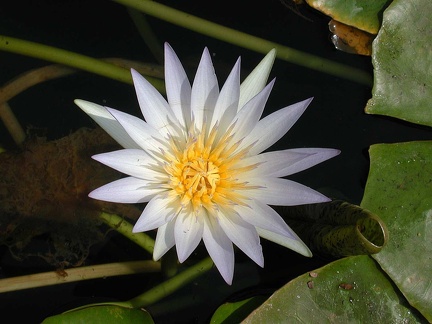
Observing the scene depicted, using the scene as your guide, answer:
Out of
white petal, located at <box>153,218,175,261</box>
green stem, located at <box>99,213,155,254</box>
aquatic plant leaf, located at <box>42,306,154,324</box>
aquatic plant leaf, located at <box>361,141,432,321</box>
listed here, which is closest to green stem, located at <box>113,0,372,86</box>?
aquatic plant leaf, located at <box>361,141,432,321</box>

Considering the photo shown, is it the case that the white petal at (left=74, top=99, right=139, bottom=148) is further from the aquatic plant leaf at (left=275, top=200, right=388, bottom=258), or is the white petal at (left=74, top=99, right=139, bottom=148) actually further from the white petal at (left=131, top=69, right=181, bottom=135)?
the aquatic plant leaf at (left=275, top=200, right=388, bottom=258)

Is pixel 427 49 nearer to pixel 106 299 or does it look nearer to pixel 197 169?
pixel 197 169

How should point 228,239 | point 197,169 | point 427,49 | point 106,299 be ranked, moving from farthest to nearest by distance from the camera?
1. point 106,299
2. point 427,49
3. point 197,169
4. point 228,239

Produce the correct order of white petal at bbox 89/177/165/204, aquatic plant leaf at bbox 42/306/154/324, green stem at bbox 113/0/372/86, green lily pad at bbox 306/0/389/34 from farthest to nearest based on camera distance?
green stem at bbox 113/0/372/86
green lily pad at bbox 306/0/389/34
aquatic plant leaf at bbox 42/306/154/324
white petal at bbox 89/177/165/204

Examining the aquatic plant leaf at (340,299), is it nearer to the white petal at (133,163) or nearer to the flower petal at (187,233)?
the flower petal at (187,233)

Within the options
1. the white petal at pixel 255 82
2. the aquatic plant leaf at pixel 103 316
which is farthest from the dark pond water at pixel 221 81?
the white petal at pixel 255 82

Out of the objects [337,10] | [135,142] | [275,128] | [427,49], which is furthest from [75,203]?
[427,49]

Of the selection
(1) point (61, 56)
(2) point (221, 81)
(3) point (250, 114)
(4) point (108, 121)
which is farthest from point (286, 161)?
(1) point (61, 56)

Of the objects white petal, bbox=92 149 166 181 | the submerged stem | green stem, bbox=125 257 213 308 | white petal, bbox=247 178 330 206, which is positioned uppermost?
white petal, bbox=247 178 330 206
